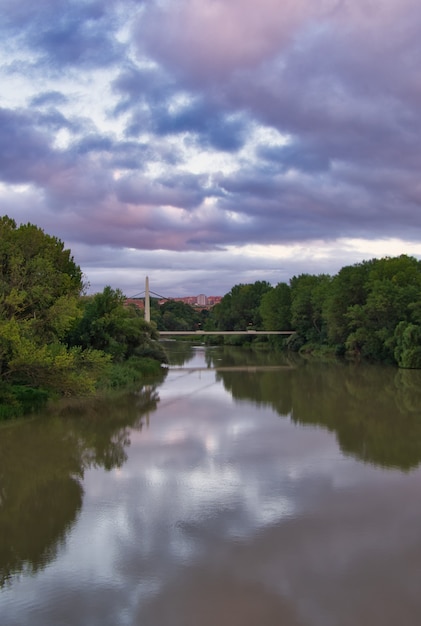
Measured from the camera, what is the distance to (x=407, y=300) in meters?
44.9

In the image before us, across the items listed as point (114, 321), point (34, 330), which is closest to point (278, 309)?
point (114, 321)

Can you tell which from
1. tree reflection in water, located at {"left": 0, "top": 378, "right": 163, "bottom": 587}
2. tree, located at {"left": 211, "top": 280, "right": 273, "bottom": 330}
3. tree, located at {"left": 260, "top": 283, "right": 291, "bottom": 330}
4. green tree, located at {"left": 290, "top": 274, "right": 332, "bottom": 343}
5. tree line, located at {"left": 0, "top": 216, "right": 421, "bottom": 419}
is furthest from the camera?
tree, located at {"left": 211, "top": 280, "right": 273, "bottom": 330}

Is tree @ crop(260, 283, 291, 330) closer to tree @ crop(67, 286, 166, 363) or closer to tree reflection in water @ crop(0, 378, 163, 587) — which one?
tree @ crop(67, 286, 166, 363)

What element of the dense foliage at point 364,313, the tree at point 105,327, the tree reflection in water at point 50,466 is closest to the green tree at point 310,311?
the dense foliage at point 364,313

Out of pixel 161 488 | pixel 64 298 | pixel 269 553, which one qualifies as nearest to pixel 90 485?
pixel 161 488

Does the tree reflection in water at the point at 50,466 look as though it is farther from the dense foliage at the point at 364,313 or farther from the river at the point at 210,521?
the dense foliage at the point at 364,313

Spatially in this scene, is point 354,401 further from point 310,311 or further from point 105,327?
point 310,311

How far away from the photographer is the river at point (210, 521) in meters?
7.78

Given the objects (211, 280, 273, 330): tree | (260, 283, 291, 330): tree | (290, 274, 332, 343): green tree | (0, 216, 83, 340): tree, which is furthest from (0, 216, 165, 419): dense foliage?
(211, 280, 273, 330): tree

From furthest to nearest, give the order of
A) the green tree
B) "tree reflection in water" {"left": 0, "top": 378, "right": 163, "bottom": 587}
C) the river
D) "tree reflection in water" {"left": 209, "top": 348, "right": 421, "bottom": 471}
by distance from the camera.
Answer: the green tree
"tree reflection in water" {"left": 209, "top": 348, "right": 421, "bottom": 471}
"tree reflection in water" {"left": 0, "top": 378, "right": 163, "bottom": 587}
the river

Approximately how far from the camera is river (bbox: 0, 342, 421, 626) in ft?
25.5

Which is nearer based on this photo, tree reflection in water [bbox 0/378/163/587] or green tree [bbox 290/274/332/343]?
tree reflection in water [bbox 0/378/163/587]

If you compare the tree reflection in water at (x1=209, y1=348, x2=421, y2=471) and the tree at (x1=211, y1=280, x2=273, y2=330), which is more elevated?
the tree at (x1=211, y1=280, x2=273, y2=330)

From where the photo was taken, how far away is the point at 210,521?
35.0 ft
